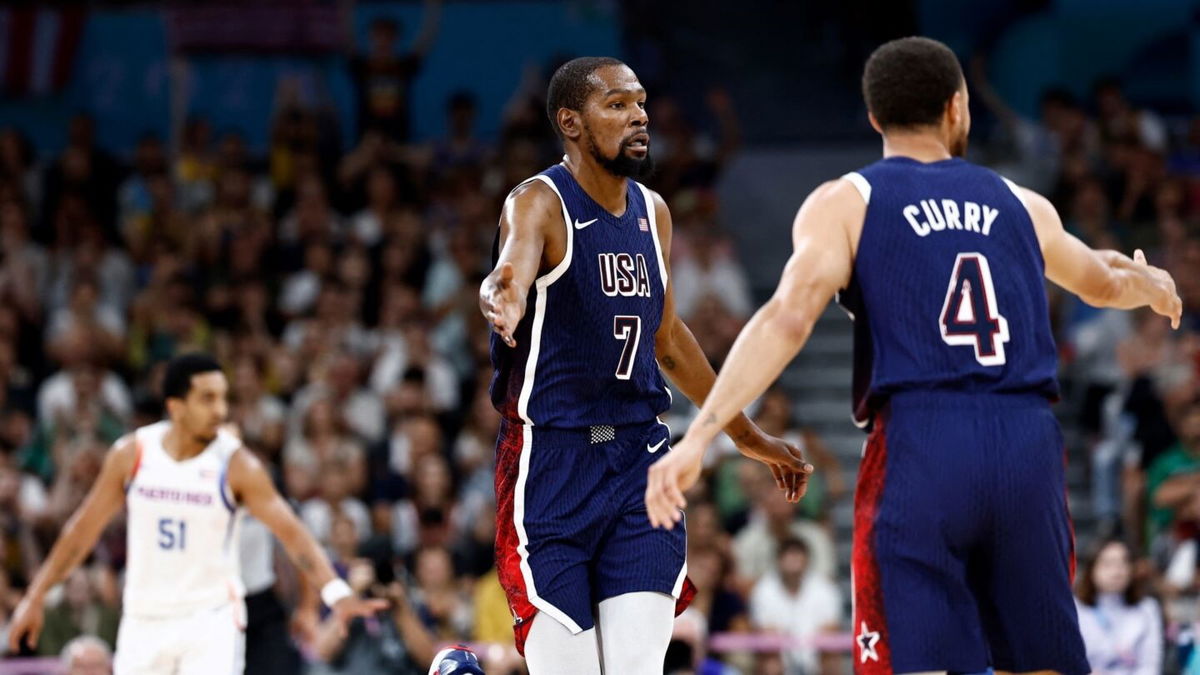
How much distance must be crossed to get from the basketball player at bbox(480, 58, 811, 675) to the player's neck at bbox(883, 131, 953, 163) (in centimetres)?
109

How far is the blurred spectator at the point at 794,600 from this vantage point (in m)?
11.5

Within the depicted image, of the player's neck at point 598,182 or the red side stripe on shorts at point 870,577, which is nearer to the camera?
A: the red side stripe on shorts at point 870,577

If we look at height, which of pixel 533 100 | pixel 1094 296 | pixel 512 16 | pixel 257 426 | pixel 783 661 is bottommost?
pixel 783 661

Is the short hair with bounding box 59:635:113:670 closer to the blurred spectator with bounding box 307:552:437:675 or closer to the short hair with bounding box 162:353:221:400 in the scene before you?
the blurred spectator with bounding box 307:552:437:675

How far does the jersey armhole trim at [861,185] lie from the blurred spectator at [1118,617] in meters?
6.01

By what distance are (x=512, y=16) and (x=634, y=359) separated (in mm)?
12594

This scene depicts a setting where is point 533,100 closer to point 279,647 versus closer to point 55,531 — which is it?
point 55,531

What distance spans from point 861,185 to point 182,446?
4.08 metres

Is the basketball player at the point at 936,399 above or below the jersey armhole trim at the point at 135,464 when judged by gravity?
above

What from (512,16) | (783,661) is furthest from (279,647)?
(512,16)

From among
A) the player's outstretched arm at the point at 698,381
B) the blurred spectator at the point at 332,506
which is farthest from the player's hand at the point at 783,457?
the blurred spectator at the point at 332,506

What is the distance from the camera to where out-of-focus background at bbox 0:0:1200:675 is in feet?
36.5

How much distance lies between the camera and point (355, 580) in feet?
31.4

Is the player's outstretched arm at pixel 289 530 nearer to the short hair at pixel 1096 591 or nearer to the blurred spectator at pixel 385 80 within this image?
the short hair at pixel 1096 591
